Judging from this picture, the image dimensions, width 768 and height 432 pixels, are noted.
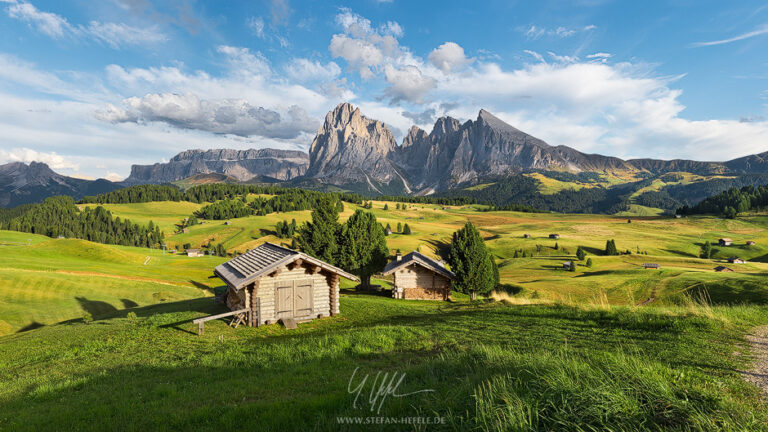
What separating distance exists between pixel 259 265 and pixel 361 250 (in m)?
25.4

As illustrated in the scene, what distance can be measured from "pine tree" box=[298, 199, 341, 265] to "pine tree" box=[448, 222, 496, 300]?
1789 cm

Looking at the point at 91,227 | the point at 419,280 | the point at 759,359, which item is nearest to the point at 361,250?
the point at 419,280

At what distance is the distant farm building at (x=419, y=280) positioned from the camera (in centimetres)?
4150

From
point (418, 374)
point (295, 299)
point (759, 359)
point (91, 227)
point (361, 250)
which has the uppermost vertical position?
point (759, 359)

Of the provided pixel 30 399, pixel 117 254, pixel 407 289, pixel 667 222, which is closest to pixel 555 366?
pixel 30 399

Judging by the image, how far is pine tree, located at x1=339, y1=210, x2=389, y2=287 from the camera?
1929 inches

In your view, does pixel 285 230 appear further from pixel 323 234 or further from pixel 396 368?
pixel 396 368

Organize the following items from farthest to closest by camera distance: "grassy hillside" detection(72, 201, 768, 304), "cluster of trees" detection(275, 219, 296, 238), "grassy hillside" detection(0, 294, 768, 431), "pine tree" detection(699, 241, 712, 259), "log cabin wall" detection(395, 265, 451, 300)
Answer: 1. "cluster of trees" detection(275, 219, 296, 238)
2. "pine tree" detection(699, 241, 712, 259)
3. "grassy hillside" detection(72, 201, 768, 304)
4. "log cabin wall" detection(395, 265, 451, 300)
5. "grassy hillside" detection(0, 294, 768, 431)

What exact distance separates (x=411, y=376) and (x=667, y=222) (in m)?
234

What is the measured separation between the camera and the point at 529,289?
60750 mm

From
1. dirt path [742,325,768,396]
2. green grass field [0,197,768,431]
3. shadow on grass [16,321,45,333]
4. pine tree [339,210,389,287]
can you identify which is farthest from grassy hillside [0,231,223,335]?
dirt path [742,325,768,396]

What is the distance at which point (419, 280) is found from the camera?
42.1m

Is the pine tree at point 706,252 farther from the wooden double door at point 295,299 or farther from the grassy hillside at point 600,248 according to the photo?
the wooden double door at point 295,299

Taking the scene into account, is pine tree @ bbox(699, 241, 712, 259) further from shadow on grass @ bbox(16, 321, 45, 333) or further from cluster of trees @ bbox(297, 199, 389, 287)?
shadow on grass @ bbox(16, 321, 45, 333)
